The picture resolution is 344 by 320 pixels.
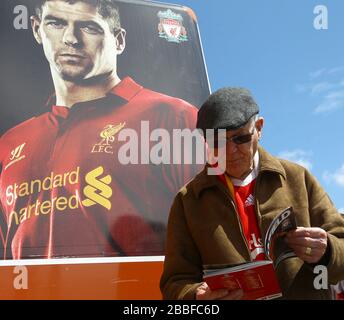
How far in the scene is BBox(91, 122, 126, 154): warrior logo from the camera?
9.23 ft

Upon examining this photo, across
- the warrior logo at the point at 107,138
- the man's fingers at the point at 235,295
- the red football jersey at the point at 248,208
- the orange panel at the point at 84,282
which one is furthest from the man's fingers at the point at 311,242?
the warrior logo at the point at 107,138

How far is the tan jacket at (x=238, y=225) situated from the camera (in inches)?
65.1

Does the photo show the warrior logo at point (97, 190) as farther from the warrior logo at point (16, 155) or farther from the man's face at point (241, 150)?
the man's face at point (241, 150)

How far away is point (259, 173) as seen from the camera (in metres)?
1.75

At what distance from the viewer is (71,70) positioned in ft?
9.74

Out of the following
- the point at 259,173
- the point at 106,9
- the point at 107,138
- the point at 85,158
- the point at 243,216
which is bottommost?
the point at 243,216

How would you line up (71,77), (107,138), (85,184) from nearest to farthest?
1. (85,184)
2. (107,138)
3. (71,77)

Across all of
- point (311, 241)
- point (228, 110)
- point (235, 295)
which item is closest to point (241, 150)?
point (228, 110)

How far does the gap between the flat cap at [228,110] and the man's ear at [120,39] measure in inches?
62.7

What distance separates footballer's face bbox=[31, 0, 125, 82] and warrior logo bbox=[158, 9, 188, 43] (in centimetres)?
50

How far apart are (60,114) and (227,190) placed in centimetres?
150

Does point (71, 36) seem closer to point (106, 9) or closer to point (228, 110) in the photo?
point (106, 9)

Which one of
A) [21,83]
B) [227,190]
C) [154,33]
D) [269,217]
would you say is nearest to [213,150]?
[227,190]

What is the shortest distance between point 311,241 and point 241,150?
0.40 metres
